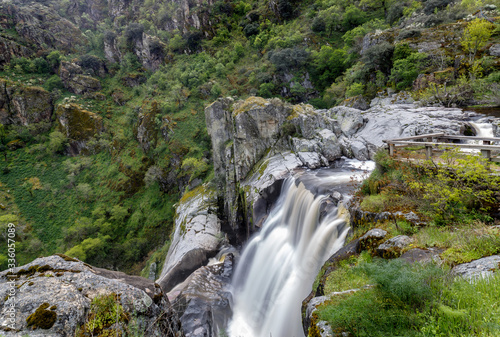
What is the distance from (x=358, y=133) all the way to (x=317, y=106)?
15.5 metres

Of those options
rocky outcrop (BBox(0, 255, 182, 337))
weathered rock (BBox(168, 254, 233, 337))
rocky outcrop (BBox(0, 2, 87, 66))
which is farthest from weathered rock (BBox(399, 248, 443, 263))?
rocky outcrop (BBox(0, 2, 87, 66))

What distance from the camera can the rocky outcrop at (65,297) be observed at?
3.87 metres

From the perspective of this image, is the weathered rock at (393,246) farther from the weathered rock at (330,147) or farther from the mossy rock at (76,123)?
the mossy rock at (76,123)

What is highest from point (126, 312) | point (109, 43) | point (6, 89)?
point (109, 43)

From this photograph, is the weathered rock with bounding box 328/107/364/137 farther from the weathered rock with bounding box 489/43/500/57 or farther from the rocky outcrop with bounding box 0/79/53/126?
the rocky outcrop with bounding box 0/79/53/126

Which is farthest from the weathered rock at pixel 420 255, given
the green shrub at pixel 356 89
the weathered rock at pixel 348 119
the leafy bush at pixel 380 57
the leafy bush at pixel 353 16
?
the leafy bush at pixel 353 16

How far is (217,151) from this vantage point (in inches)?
874

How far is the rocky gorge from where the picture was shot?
9508 millimetres

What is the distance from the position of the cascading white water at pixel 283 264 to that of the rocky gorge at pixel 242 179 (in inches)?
Result: 35.5

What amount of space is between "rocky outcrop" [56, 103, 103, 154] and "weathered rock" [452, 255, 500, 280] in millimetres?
49769

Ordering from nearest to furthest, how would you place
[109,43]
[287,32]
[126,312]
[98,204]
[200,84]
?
[126,312] → [98,204] → [200,84] → [287,32] → [109,43]

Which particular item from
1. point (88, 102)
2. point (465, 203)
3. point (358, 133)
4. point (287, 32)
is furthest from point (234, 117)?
point (88, 102)

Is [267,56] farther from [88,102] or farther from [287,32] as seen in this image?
[88,102]

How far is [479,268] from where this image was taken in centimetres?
356
